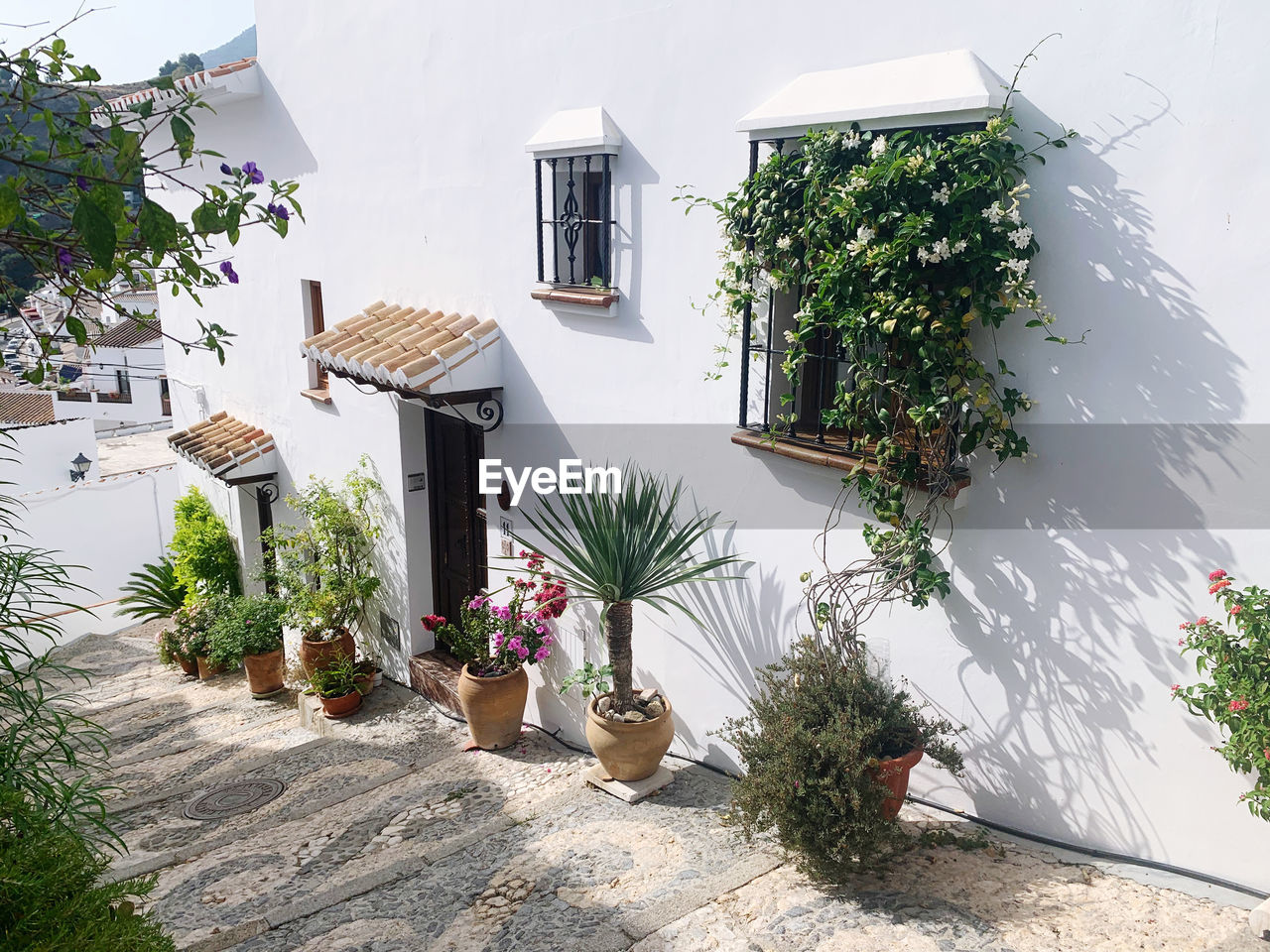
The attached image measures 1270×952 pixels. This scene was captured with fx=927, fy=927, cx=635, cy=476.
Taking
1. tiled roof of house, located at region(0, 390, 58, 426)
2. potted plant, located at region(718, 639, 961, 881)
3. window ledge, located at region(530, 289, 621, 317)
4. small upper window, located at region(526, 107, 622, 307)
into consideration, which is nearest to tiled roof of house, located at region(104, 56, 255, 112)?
small upper window, located at region(526, 107, 622, 307)

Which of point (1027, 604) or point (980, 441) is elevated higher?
point (980, 441)

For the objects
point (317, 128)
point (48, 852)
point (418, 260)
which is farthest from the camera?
point (317, 128)

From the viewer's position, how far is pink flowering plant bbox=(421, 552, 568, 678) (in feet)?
19.3

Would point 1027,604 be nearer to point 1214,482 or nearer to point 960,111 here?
point 1214,482

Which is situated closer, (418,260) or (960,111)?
(960,111)

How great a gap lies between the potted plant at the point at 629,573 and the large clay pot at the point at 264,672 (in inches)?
186

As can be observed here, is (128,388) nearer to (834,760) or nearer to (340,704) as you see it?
(340,704)

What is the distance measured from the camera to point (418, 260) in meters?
7.02

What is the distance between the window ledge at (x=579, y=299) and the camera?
5406mm

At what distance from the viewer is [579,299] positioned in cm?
554

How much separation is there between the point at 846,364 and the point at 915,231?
102cm

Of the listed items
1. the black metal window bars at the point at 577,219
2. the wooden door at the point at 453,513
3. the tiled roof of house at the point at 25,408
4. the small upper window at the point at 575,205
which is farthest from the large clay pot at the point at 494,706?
the tiled roof of house at the point at 25,408

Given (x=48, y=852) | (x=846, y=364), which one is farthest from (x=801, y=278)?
(x=48, y=852)

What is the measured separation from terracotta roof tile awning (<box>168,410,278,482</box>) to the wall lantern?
540 inches
